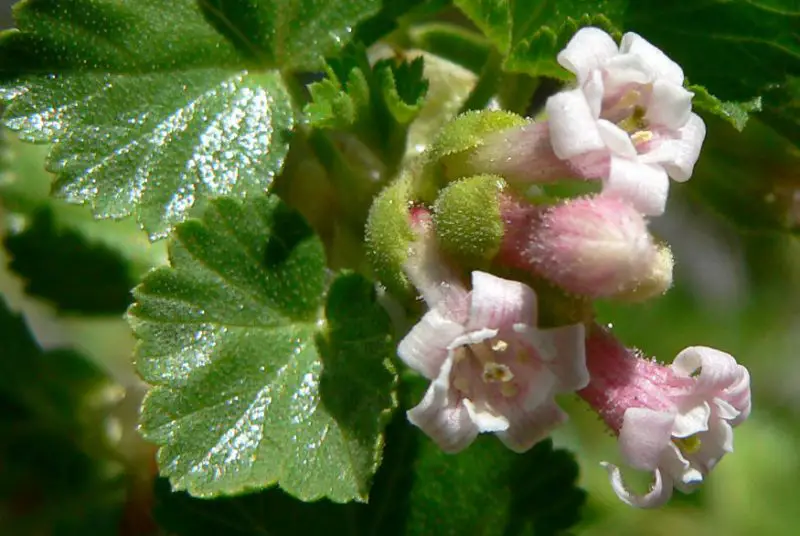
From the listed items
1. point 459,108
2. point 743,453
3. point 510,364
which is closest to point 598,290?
point 510,364

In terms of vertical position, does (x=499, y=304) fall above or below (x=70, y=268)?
above

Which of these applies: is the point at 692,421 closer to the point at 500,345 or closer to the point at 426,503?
the point at 500,345

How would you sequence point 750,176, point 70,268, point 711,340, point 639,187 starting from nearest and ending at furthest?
point 639,187
point 750,176
point 70,268
point 711,340

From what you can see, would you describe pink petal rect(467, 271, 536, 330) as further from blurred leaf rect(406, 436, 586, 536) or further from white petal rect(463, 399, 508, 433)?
blurred leaf rect(406, 436, 586, 536)

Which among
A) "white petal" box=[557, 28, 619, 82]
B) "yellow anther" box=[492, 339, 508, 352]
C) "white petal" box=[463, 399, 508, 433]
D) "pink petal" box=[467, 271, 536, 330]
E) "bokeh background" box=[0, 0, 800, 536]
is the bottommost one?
"bokeh background" box=[0, 0, 800, 536]

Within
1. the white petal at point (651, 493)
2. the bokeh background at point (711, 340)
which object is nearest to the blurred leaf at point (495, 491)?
the bokeh background at point (711, 340)

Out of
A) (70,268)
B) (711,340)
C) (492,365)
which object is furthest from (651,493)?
(711,340)

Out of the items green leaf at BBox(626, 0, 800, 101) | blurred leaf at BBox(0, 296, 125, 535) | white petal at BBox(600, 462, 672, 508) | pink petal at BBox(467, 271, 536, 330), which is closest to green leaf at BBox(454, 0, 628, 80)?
green leaf at BBox(626, 0, 800, 101)

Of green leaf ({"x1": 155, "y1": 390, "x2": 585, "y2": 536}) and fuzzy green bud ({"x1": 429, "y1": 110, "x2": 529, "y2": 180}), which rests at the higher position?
fuzzy green bud ({"x1": 429, "y1": 110, "x2": 529, "y2": 180})
